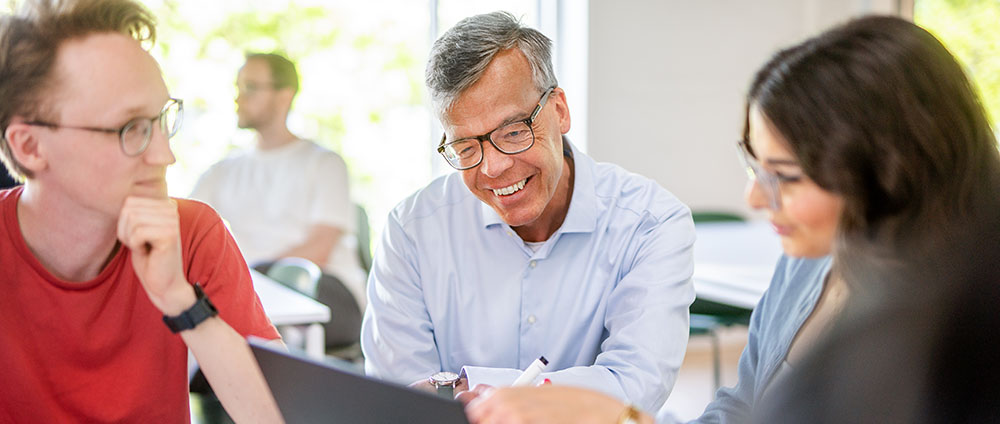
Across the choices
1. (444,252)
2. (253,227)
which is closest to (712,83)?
(253,227)

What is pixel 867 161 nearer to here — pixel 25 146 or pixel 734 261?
pixel 25 146

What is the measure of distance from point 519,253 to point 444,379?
32 centimetres

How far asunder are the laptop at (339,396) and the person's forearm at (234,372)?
0.25 meters

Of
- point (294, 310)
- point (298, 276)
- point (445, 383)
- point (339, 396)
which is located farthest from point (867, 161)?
point (298, 276)

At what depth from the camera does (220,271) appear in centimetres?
139

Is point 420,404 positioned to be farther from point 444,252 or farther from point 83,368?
point 444,252

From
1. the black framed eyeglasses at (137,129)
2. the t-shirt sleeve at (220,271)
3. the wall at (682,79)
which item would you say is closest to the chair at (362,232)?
the wall at (682,79)

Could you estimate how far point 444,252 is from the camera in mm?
1754

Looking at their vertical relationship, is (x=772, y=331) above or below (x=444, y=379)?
above

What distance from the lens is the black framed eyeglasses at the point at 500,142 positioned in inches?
62.1

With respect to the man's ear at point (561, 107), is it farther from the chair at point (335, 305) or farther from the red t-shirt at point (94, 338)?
the chair at point (335, 305)

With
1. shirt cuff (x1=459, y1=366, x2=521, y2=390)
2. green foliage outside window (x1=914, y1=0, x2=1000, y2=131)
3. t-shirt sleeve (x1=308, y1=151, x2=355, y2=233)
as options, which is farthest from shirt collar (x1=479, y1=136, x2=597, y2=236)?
green foliage outside window (x1=914, y1=0, x2=1000, y2=131)

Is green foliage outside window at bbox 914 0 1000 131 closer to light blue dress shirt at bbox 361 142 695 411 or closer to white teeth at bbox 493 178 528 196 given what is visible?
light blue dress shirt at bbox 361 142 695 411

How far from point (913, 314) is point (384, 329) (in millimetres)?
1024
